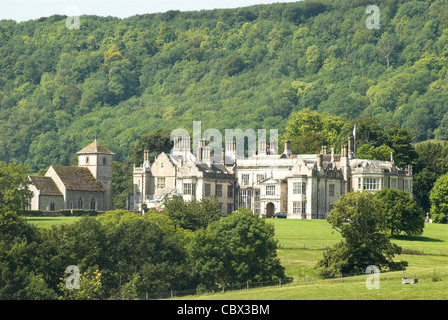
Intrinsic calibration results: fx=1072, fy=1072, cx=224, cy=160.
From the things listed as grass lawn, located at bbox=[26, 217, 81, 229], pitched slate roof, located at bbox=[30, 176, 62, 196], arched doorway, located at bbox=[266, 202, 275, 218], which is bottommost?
grass lawn, located at bbox=[26, 217, 81, 229]

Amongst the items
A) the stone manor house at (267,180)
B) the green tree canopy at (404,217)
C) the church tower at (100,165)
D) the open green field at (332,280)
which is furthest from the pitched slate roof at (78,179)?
the green tree canopy at (404,217)

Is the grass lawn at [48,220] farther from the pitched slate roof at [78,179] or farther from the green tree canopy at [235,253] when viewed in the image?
the green tree canopy at [235,253]

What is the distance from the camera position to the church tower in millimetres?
131500

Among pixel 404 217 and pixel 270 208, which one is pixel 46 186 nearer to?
pixel 270 208

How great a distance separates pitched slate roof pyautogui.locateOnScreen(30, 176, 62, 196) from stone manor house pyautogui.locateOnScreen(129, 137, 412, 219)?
33.1 ft

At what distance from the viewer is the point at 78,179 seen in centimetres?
12900

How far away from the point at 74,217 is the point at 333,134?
56.0 meters

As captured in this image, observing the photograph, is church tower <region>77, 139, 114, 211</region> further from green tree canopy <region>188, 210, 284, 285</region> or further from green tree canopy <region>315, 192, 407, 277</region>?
green tree canopy <region>315, 192, 407, 277</region>

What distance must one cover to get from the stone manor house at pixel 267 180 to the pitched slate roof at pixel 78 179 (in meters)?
Answer: 5.32

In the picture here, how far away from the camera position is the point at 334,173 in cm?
12438

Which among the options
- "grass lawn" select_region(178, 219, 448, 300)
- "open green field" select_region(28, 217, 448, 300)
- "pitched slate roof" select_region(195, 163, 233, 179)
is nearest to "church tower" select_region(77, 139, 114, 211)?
"pitched slate roof" select_region(195, 163, 233, 179)

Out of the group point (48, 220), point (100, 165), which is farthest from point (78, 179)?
point (48, 220)
